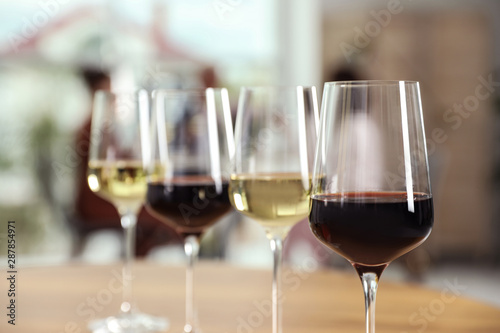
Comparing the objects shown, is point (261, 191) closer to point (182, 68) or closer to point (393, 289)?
point (393, 289)

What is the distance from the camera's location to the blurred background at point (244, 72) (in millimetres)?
5191

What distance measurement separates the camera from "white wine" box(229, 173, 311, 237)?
2.99 ft

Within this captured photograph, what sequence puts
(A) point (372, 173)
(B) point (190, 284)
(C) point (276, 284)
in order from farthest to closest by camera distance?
(B) point (190, 284), (C) point (276, 284), (A) point (372, 173)

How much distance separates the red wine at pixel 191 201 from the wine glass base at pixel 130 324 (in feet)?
0.48

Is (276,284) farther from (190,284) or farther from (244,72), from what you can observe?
(244,72)

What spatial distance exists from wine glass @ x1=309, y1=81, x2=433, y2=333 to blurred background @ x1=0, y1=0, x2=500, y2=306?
3.94m

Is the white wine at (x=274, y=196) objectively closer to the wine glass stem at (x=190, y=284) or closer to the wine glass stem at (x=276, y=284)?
the wine glass stem at (x=276, y=284)

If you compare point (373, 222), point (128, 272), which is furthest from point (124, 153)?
point (373, 222)

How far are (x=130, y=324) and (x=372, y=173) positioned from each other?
1.61 feet

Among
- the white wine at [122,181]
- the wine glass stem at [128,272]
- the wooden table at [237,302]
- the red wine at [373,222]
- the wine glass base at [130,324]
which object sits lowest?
the wine glass base at [130,324]

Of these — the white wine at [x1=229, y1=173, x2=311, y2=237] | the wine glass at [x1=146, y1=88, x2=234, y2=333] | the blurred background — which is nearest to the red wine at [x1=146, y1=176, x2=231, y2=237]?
the wine glass at [x1=146, y1=88, x2=234, y2=333]

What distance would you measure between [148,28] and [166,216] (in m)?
4.74

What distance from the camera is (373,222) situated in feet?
2.46

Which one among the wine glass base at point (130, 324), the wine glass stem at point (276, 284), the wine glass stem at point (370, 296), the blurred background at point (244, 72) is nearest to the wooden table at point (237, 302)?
the wine glass base at point (130, 324)
